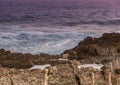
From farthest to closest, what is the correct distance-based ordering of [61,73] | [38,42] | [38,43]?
[38,42], [38,43], [61,73]

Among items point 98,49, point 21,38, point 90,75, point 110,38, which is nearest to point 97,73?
point 90,75

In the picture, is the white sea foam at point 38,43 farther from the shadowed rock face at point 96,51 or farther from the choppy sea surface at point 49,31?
the shadowed rock face at point 96,51

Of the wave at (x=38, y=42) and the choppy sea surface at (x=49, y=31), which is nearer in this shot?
the wave at (x=38, y=42)

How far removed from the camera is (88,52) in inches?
756

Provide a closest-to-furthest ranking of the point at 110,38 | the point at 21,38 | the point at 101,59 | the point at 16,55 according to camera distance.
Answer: the point at 101,59
the point at 16,55
the point at 110,38
the point at 21,38

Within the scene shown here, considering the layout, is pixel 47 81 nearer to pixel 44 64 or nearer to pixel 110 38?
pixel 44 64

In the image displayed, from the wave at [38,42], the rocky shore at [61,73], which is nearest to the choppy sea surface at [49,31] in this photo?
the wave at [38,42]

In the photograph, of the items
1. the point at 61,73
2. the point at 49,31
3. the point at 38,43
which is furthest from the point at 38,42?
the point at 61,73

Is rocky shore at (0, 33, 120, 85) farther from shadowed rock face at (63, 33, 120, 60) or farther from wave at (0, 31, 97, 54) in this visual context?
wave at (0, 31, 97, 54)

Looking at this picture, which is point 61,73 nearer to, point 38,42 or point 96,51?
point 96,51

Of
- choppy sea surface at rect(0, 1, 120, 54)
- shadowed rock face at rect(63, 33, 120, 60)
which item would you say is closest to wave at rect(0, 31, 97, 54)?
choppy sea surface at rect(0, 1, 120, 54)

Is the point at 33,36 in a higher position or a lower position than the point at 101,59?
lower

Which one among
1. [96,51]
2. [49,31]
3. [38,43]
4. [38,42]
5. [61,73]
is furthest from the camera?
[49,31]

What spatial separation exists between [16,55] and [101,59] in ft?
13.3
